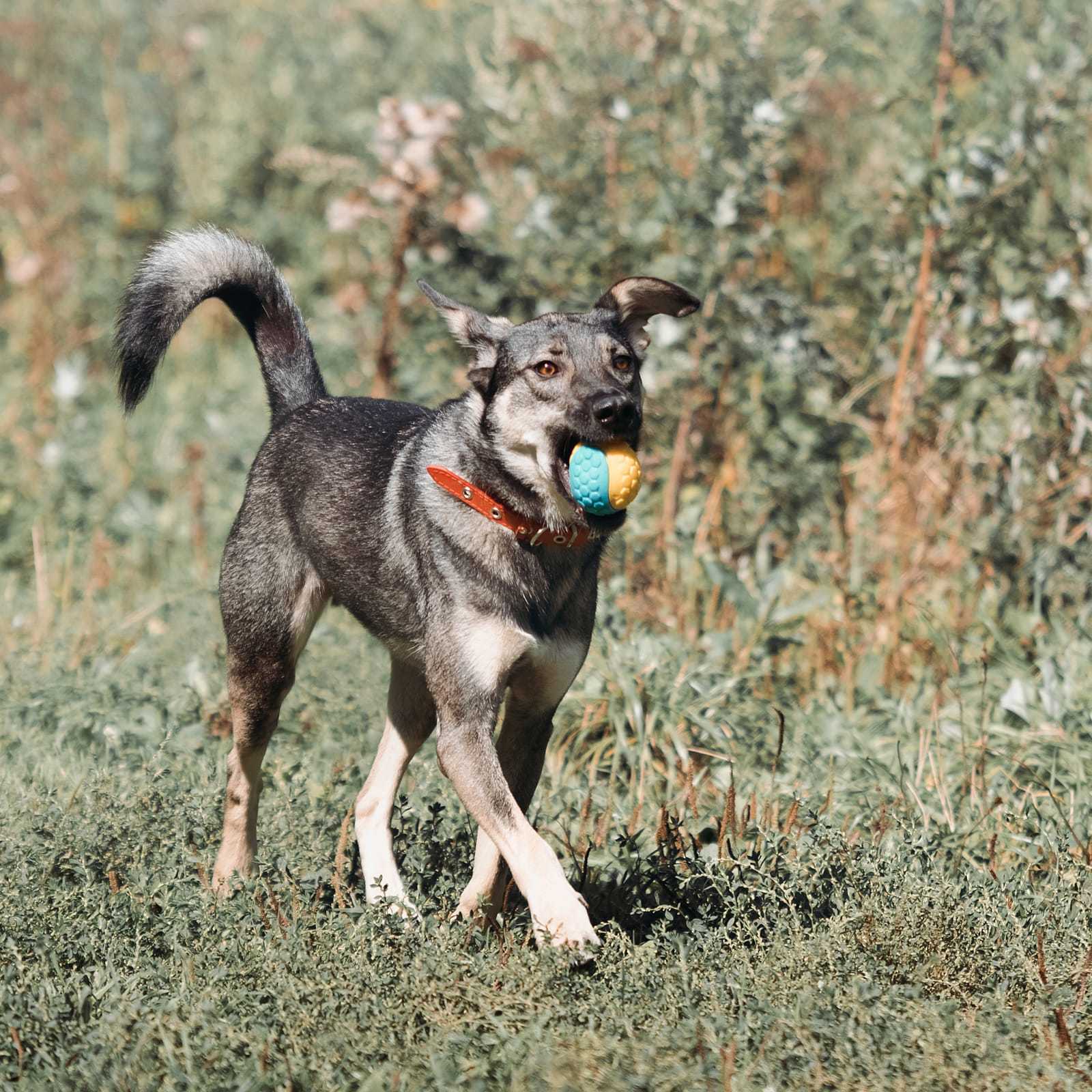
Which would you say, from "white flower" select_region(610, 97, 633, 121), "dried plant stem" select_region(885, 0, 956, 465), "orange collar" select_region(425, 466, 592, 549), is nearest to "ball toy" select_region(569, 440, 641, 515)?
"orange collar" select_region(425, 466, 592, 549)

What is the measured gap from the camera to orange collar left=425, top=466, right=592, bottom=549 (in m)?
4.03

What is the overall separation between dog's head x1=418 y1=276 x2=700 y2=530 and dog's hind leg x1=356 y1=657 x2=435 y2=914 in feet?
3.20

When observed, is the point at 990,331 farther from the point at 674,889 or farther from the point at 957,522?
the point at 674,889

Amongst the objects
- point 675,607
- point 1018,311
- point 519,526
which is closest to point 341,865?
point 519,526

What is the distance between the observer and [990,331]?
6387 mm

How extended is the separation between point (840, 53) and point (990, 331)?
2644mm

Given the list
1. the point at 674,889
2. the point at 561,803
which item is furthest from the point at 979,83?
the point at 674,889

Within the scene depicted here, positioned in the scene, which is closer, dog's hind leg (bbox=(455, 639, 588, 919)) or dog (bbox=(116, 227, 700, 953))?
dog (bbox=(116, 227, 700, 953))

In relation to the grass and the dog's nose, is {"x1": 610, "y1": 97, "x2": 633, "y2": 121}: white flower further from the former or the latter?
the dog's nose

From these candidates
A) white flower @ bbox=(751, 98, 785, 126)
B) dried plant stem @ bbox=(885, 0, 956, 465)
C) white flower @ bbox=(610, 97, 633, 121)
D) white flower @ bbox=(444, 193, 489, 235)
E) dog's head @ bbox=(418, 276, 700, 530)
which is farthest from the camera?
white flower @ bbox=(444, 193, 489, 235)

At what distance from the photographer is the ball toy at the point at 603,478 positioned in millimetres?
3775

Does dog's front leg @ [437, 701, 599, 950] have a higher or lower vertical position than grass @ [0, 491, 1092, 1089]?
higher

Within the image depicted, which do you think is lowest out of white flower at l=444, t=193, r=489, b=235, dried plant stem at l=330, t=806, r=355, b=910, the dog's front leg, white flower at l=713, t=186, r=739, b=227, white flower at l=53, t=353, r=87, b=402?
white flower at l=53, t=353, r=87, b=402

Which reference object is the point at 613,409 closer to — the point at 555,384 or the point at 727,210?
the point at 555,384
